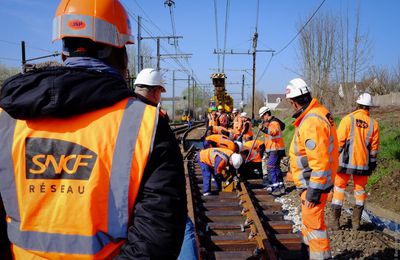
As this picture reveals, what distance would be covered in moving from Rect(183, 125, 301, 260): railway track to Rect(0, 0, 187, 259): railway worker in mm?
2957

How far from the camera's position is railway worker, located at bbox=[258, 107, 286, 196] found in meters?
8.02

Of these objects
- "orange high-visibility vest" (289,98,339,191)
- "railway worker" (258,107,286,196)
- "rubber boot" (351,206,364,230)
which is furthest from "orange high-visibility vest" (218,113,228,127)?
"orange high-visibility vest" (289,98,339,191)

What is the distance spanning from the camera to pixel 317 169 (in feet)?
13.0

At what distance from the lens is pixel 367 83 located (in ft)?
80.0

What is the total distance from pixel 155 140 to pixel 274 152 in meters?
7.32

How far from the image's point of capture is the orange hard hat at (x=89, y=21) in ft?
4.89

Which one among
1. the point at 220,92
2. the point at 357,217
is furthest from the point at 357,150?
the point at 220,92

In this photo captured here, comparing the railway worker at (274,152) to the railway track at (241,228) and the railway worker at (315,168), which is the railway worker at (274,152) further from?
the railway worker at (315,168)

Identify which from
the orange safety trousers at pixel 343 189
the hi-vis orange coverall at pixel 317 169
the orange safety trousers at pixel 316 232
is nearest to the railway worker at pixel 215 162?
the orange safety trousers at pixel 343 189

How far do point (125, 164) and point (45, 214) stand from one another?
1.26ft

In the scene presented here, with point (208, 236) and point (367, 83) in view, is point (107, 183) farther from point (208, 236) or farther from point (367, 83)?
point (367, 83)

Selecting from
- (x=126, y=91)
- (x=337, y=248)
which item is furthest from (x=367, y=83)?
(x=126, y=91)

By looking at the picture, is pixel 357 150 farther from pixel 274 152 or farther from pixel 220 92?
pixel 220 92

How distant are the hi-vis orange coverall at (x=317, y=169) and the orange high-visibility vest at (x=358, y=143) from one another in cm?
173
